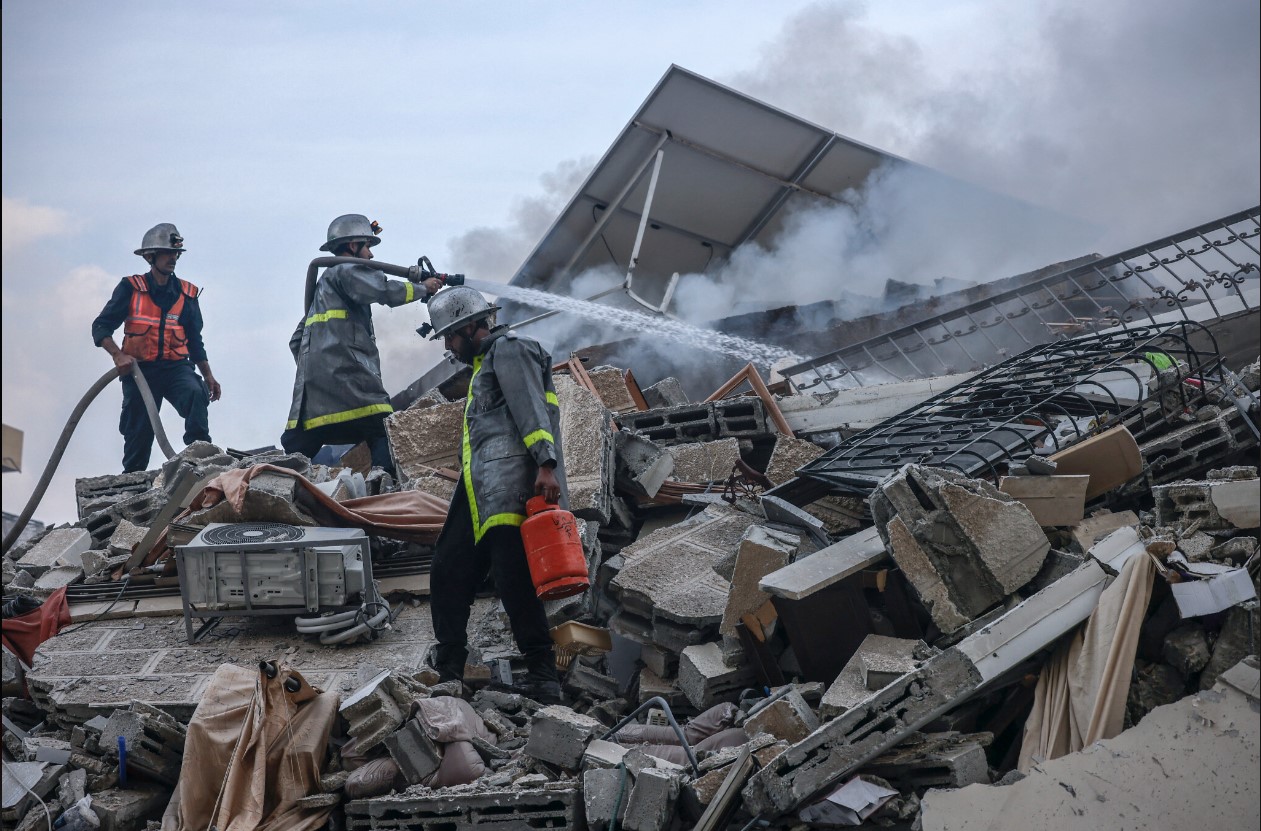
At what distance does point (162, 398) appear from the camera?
7.69m

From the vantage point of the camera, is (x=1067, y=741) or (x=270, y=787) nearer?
(x=1067, y=741)

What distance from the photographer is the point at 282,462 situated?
6000 mm

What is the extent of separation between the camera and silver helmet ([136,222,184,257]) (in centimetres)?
734

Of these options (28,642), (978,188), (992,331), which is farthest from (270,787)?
(978,188)

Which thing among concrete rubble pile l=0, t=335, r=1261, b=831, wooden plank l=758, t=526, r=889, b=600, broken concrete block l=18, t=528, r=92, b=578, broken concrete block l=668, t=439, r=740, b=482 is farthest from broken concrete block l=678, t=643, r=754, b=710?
broken concrete block l=18, t=528, r=92, b=578

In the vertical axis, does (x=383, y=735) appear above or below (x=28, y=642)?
below

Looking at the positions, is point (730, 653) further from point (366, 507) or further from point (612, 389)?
point (612, 389)

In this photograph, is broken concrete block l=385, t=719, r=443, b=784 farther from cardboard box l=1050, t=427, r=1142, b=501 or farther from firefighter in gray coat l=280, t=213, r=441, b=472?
firefighter in gray coat l=280, t=213, r=441, b=472

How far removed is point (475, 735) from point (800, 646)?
1206 mm

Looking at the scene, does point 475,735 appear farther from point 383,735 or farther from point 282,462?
point 282,462

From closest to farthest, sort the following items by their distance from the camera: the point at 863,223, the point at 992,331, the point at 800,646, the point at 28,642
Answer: the point at 800,646 → the point at 28,642 → the point at 992,331 → the point at 863,223

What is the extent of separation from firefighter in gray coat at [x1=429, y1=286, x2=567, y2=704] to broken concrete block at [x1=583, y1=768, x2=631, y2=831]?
Answer: 110 cm

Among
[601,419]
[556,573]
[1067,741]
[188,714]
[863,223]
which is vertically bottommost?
[1067,741]

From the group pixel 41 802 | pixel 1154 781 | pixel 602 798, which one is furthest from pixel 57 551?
pixel 1154 781
